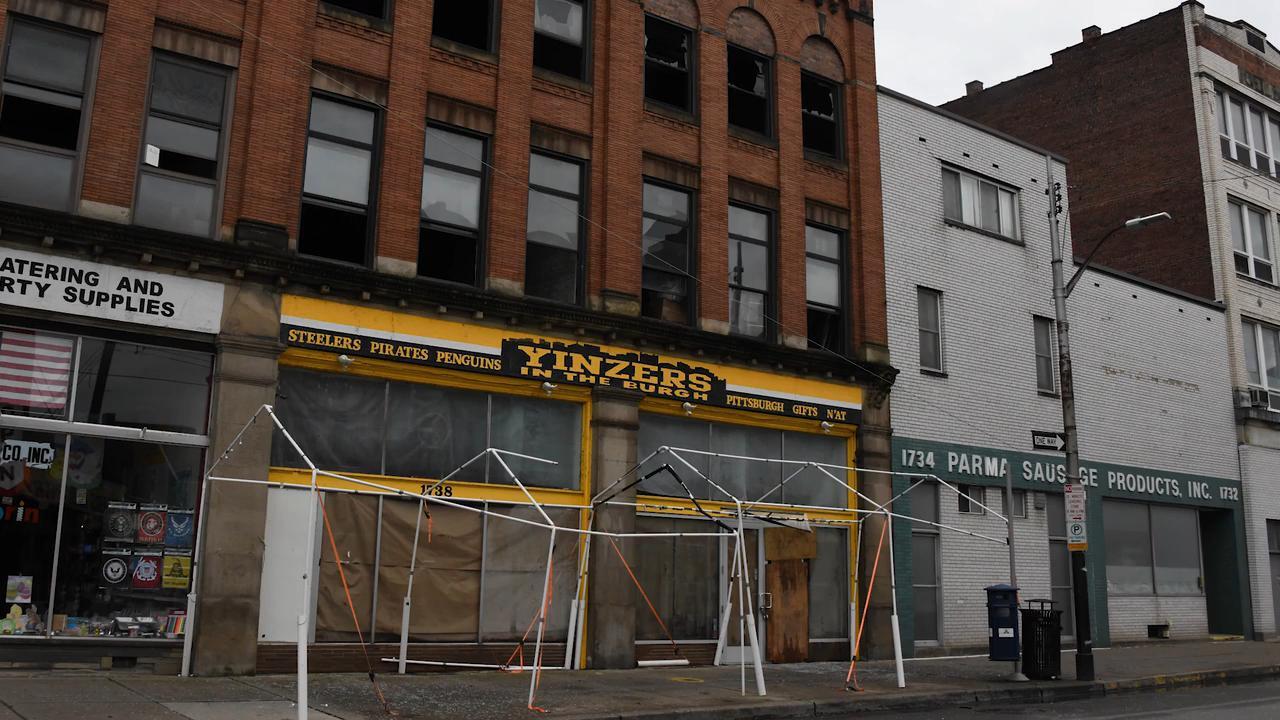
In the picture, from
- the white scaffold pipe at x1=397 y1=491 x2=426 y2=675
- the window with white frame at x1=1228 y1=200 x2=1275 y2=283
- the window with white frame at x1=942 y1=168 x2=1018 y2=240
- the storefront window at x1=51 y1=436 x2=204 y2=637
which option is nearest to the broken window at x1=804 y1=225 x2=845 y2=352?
the window with white frame at x1=942 y1=168 x2=1018 y2=240

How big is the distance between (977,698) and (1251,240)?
2295cm

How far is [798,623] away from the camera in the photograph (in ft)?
67.5

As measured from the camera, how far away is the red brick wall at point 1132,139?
32.3 meters

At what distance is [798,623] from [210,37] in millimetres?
14166

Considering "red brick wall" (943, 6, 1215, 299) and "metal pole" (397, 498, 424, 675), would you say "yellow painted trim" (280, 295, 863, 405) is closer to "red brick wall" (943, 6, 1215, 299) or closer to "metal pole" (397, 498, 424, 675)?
"metal pole" (397, 498, 424, 675)

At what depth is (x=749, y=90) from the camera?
22500 mm

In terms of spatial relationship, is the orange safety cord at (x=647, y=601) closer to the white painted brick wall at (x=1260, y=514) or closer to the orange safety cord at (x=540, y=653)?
the orange safety cord at (x=540, y=653)

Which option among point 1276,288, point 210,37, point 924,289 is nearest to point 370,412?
point 210,37

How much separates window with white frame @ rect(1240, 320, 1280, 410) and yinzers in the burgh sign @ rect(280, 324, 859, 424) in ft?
A: 54.8

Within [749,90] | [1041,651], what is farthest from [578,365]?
[1041,651]

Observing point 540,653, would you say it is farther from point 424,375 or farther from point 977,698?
point 977,698

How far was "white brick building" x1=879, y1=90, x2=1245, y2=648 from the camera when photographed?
927 inches

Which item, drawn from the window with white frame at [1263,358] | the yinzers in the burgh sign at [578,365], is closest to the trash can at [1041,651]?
the yinzers in the burgh sign at [578,365]

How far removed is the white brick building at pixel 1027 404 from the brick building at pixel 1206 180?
1.17 metres
